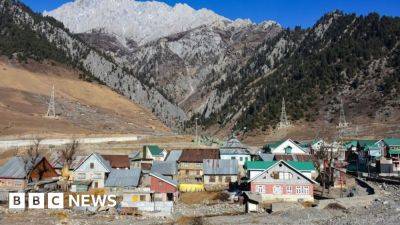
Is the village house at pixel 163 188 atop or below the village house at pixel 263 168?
below

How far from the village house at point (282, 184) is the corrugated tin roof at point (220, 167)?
12421mm

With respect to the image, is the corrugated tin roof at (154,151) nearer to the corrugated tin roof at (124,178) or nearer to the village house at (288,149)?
the village house at (288,149)

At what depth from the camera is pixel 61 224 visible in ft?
161

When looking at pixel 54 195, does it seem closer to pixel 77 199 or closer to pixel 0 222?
pixel 77 199

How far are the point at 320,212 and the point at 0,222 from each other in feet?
98.2

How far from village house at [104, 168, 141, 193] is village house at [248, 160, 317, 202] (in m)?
14.4

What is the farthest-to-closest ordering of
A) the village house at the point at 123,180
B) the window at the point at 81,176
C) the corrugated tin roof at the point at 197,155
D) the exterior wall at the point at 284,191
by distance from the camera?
the corrugated tin roof at the point at 197,155
the window at the point at 81,176
the village house at the point at 123,180
the exterior wall at the point at 284,191

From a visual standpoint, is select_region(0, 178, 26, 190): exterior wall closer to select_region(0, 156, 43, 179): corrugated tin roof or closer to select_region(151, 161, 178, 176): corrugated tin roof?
select_region(0, 156, 43, 179): corrugated tin roof

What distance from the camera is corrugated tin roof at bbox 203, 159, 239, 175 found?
77.6 metres

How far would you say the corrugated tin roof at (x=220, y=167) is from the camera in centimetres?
7762

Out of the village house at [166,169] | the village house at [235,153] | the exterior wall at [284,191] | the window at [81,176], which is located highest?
the village house at [235,153]

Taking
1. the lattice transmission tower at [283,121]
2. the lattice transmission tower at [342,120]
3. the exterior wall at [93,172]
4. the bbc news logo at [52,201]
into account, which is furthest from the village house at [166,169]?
the lattice transmission tower at [283,121]

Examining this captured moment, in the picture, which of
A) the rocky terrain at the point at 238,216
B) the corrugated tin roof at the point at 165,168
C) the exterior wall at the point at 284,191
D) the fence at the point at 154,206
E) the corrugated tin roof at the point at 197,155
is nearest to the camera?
the rocky terrain at the point at 238,216

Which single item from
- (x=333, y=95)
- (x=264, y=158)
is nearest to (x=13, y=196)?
(x=264, y=158)
